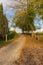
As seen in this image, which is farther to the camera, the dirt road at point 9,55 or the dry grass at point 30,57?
the dirt road at point 9,55

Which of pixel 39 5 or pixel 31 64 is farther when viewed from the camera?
pixel 39 5

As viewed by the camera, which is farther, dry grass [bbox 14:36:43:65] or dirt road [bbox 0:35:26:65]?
dirt road [bbox 0:35:26:65]

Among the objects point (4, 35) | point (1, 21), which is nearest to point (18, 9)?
point (1, 21)

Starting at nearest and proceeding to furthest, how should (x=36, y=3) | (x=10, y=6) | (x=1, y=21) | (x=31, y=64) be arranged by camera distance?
(x=31, y=64), (x=36, y=3), (x=10, y=6), (x=1, y=21)

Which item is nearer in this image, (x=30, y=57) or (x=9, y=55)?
(x=30, y=57)

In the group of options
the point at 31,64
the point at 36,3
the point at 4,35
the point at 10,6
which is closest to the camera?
the point at 31,64

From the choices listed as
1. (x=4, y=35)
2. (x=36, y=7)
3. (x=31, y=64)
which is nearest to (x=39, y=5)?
(x=36, y=7)

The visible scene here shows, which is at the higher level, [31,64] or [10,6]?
[10,6]

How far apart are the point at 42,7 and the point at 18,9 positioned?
75.1 inches

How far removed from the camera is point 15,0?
1725 cm

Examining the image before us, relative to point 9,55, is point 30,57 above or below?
above

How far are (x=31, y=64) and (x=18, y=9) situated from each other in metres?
7.38

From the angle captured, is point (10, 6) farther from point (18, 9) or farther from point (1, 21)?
point (1, 21)

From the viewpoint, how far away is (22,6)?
16.6 metres
